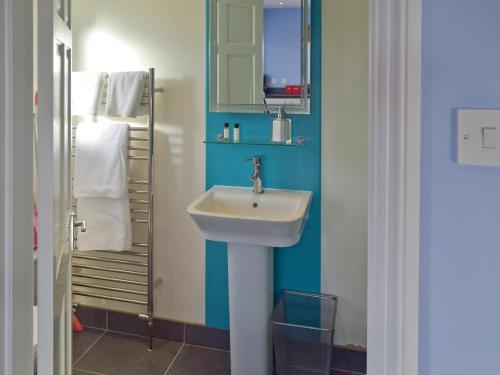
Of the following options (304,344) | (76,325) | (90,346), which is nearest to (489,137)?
(304,344)

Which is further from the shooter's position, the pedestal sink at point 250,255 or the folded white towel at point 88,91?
the folded white towel at point 88,91

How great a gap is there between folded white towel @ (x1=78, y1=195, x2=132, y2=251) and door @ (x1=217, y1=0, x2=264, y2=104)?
868 millimetres

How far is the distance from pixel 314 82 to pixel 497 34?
140cm

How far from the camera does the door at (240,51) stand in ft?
7.22

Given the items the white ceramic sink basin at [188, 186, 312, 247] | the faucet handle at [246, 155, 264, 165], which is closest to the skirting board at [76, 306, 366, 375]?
the white ceramic sink basin at [188, 186, 312, 247]

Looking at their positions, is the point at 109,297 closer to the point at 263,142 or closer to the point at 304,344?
the point at 304,344

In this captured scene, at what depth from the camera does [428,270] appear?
84 centimetres

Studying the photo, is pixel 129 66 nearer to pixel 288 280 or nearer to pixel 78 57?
pixel 78 57

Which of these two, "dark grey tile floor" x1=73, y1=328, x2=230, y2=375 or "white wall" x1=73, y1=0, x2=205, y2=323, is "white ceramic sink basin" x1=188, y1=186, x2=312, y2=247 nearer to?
"white wall" x1=73, y1=0, x2=205, y2=323

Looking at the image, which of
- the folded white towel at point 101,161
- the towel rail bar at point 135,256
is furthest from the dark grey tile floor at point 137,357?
the folded white towel at point 101,161

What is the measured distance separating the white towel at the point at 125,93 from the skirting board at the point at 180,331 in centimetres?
126

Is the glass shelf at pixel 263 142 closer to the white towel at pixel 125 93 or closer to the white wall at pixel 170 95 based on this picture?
the white wall at pixel 170 95

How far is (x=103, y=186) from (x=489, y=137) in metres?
2.02

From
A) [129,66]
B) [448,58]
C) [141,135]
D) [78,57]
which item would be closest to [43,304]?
[448,58]
